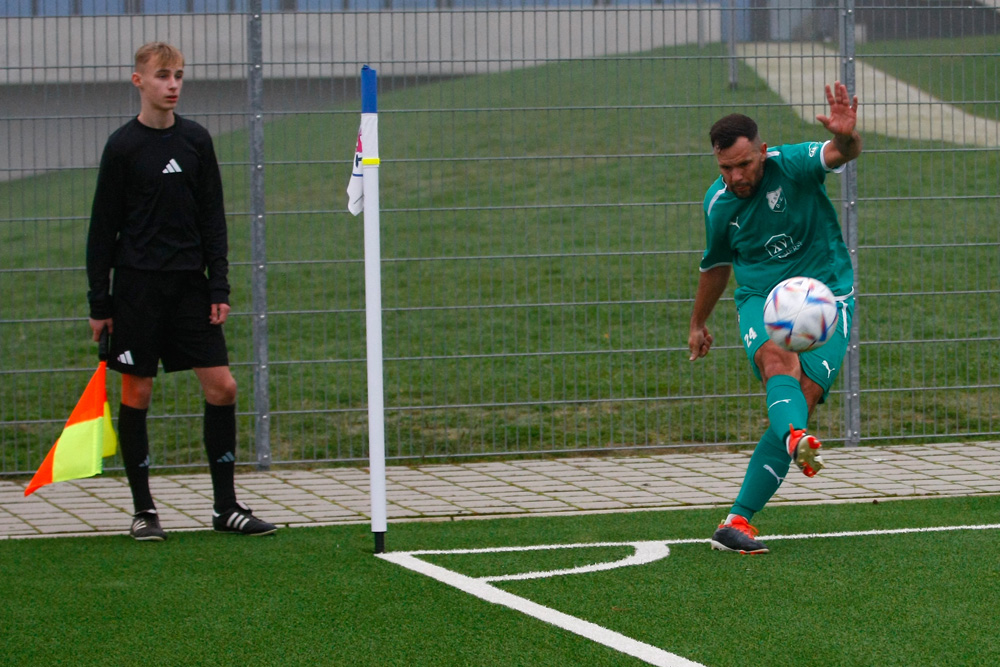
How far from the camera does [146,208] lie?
253 inches

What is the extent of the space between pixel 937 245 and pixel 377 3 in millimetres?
3950

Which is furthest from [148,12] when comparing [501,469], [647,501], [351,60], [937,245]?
[937,245]

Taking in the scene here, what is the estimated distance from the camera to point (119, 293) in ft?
21.2

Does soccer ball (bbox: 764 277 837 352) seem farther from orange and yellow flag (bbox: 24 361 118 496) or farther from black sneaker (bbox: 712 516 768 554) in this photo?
orange and yellow flag (bbox: 24 361 118 496)

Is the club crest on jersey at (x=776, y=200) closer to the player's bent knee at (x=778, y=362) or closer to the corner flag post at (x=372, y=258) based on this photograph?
the player's bent knee at (x=778, y=362)

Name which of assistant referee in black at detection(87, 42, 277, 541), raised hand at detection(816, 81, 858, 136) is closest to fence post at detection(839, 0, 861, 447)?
raised hand at detection(816, 81, 858, 136)

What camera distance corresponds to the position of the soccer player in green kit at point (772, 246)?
19.0 ft

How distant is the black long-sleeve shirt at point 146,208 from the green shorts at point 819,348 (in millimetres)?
2410

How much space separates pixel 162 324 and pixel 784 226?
9.30 feet

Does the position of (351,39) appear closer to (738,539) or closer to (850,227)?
(850,227)

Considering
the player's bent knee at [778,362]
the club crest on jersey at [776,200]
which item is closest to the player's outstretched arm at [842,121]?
the club crest on jersey at [776,200]

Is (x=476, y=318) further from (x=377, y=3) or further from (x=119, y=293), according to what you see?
(x=119, y=293)

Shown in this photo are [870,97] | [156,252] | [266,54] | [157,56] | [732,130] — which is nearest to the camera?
[732,130]

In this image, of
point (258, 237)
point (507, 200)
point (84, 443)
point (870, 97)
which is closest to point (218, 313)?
point (84, 443)
